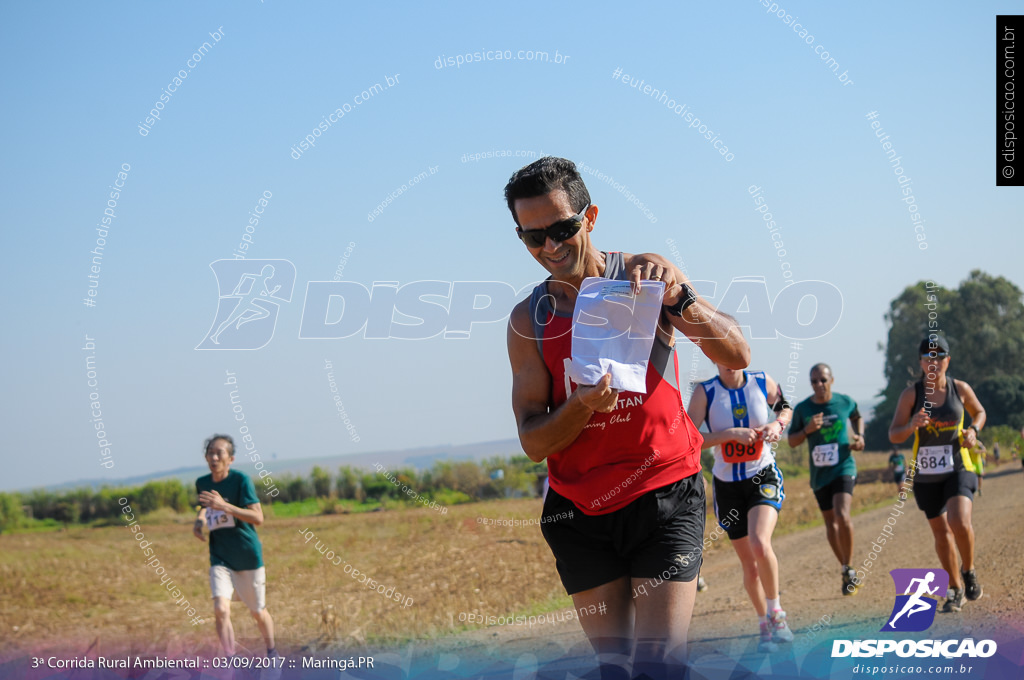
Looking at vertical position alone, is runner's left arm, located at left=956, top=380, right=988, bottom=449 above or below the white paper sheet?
below

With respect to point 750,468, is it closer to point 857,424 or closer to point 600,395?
point 857,424

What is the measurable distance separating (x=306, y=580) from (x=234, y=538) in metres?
7.72

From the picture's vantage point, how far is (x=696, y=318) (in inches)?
125

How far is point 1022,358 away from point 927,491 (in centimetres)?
4459

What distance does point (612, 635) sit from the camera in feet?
11.0

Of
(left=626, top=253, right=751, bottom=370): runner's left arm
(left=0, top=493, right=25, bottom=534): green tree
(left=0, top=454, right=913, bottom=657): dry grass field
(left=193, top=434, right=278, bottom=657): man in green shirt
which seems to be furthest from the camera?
(left=0, top=493, right=25, bottom=534): green tree

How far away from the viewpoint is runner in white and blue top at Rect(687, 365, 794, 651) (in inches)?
275

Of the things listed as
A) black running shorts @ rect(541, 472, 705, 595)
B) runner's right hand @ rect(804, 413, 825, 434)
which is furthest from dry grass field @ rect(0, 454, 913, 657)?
black running shorts @ rect(541, 472, 705, 595)

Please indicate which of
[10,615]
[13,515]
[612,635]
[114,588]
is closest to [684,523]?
[612,635]

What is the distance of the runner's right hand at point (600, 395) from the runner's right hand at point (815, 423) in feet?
20.3

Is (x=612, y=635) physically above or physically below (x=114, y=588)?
above

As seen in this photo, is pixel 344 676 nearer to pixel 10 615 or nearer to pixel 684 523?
pixel 684 523

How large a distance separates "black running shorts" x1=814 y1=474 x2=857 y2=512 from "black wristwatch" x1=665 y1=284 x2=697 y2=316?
600 centimetres

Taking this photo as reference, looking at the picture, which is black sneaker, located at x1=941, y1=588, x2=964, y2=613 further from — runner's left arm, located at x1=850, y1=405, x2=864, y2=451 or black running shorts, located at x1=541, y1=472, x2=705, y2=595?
black running shorts, located at x1=541, y1=472, x2=705, y2=595
